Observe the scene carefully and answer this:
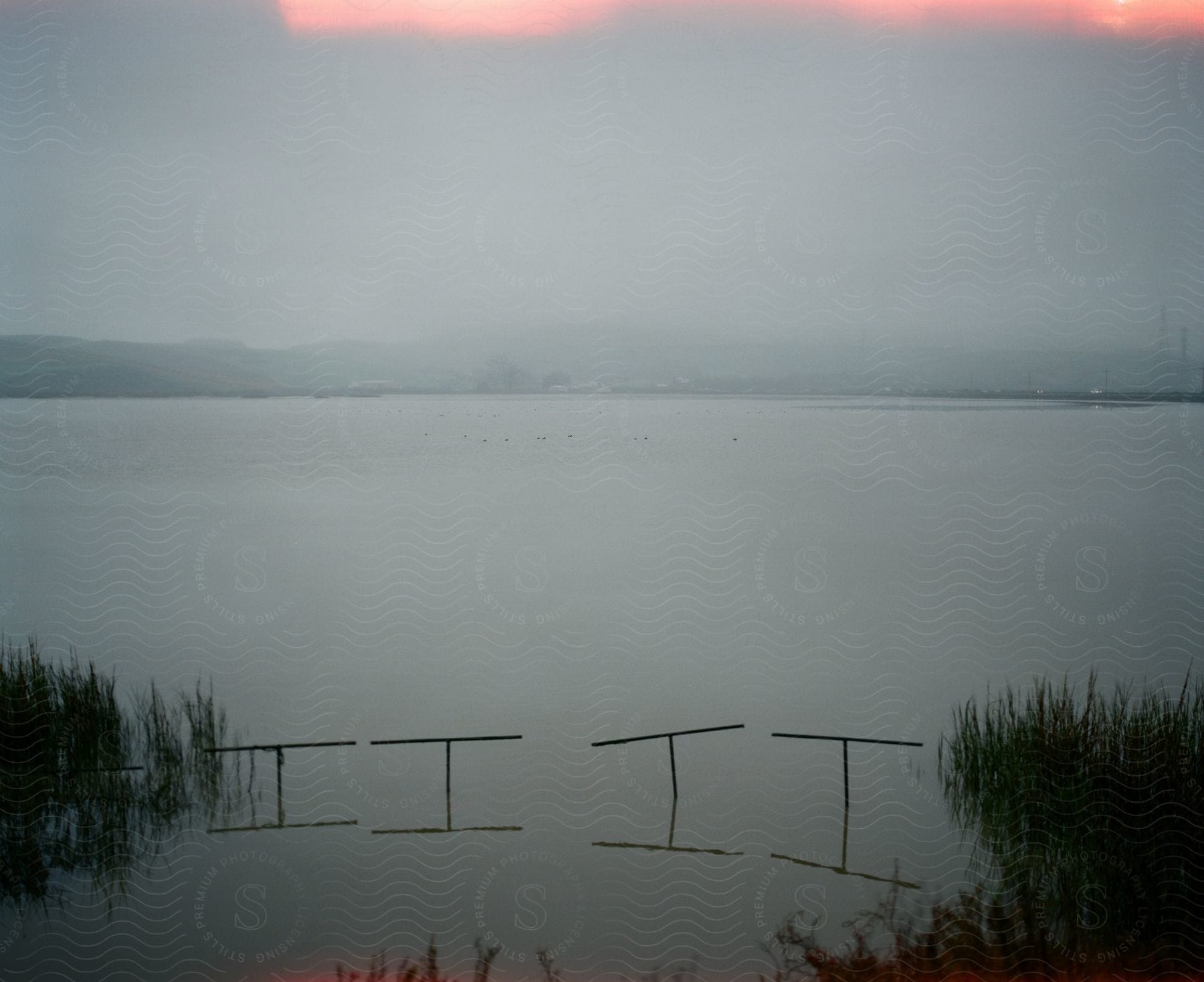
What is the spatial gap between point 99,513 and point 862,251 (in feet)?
7.41

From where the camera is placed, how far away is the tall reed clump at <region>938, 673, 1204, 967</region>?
303 centimetres

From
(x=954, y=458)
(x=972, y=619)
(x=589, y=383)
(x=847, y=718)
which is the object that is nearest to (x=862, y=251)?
(x=954, y=458)

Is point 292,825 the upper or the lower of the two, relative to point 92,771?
lower

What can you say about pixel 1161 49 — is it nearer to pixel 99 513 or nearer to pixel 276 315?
pixel 276 315

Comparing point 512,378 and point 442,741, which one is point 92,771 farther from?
point 512,378

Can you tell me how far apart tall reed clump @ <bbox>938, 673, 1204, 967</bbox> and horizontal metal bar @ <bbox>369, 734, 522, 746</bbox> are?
1227 mm

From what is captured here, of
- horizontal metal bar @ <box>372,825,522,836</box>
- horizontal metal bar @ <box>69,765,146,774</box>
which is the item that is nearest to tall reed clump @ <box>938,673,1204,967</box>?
horizontal metal bar @ <box>372,825,522,836</box>

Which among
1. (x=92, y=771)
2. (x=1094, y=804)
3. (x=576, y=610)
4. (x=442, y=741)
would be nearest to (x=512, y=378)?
(x=576, y=610)

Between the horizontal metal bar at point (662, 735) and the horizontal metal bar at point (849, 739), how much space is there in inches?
5.6

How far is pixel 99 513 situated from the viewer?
315 cm

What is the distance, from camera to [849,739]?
3.13 metres

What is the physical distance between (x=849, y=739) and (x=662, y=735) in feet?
1.70

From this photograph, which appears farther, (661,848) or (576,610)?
(576,610)

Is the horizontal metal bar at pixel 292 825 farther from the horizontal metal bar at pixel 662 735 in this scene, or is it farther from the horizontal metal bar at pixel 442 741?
the horizontal metal bar at pixel 662 735
